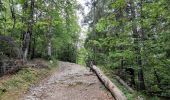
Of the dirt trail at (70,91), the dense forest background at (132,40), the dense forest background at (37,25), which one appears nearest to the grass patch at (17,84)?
the dirt trail at (70,91)

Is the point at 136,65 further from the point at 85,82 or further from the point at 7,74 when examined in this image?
Result: the point at 7,74

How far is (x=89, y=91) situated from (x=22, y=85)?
3.15m

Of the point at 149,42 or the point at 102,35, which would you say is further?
the point at 102,35

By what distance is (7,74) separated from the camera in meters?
12.2

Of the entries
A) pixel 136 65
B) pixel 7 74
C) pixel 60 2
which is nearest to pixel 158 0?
pixel 136 65

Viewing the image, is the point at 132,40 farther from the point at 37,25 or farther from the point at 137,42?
the point at 37,25

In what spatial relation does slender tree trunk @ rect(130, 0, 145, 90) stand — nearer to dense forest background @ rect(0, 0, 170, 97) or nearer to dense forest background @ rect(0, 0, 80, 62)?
dense forest background @ rect(0, 0, 170, 97)

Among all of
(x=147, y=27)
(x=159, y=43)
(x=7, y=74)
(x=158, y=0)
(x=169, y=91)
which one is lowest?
(x=169, y=91)

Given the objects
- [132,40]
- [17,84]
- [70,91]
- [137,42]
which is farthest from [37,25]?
[137,42]

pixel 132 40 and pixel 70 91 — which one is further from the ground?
pixel 132 40

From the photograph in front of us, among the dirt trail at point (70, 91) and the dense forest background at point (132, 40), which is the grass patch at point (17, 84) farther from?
the dense forest background at point (132, 40)

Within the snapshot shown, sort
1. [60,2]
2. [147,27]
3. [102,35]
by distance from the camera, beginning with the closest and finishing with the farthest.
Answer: [147,27]
[60,2]
[102,35]

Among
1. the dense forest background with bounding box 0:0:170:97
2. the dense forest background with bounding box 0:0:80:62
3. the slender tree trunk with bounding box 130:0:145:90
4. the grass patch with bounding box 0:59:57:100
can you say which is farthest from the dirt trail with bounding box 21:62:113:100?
the dense forest background with bounding box 0:0:80:62

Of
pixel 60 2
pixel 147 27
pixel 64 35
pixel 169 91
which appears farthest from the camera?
pixel 64 35
